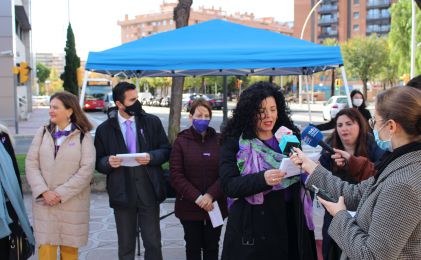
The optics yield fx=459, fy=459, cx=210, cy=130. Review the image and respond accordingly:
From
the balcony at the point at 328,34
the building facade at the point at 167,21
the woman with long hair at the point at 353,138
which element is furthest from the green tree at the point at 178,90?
the building facade at the point at 167,21

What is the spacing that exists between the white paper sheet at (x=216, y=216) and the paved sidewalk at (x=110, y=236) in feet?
3.19

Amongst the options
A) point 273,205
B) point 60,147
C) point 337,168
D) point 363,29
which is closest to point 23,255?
point 60,147

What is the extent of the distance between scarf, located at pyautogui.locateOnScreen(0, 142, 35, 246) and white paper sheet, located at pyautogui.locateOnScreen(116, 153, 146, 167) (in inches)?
33.6

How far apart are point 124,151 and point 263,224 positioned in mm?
1752

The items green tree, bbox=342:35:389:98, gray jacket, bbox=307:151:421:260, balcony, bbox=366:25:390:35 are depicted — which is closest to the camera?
gray jacket, bbox=307:151:421:260

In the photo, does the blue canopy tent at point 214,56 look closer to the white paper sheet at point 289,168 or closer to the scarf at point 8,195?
the scarf at point 8,195

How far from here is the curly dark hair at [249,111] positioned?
301 centimetres

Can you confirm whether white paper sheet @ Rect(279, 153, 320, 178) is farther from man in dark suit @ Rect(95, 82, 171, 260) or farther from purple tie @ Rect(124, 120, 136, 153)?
purple tie @ Rect(124, 120, 136, 153)

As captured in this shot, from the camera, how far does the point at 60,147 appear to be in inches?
160

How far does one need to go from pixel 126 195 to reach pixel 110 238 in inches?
79.9

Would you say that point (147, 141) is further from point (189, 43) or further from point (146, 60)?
point (189, 43)

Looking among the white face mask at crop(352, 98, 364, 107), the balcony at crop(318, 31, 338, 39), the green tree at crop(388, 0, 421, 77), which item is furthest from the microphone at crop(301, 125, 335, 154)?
the balcony at crop(318, 31, 338, 39)

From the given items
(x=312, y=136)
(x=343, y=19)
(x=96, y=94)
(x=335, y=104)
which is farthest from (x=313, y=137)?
(x=343, y=19)

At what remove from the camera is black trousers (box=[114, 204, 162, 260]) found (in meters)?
4.23
